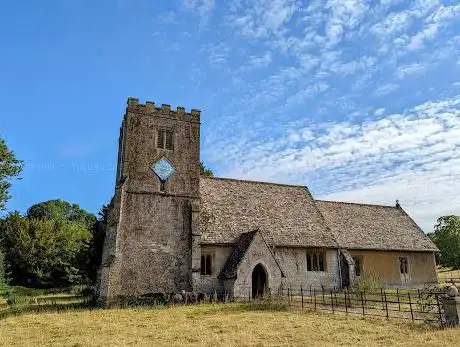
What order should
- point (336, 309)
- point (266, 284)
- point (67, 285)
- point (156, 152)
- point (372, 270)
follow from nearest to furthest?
point (336, 309)
point (266, 284)
point (156, 152)
point (372, 270)
point (67, 285)

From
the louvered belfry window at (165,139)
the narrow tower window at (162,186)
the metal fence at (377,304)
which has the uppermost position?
the louvered belfry window at (165,139)

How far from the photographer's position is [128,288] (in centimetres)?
2514

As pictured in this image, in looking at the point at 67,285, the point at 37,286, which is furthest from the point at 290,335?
the point at 37,286

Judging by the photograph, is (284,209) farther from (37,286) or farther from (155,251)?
(37,286)

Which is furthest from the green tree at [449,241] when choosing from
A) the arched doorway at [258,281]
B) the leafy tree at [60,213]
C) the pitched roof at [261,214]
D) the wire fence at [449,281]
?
the leafy tree at [60,213]

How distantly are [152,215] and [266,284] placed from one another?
9.28 meters

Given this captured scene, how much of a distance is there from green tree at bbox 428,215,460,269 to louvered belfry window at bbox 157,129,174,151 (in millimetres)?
60524

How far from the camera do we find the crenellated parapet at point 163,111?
29078 millimetres

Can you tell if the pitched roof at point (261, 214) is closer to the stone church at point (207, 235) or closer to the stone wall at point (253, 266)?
the stone church at point (207, 235)

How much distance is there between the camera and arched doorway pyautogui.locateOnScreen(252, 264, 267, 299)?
91.8 feet

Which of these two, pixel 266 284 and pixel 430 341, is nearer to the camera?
pixel 430 341

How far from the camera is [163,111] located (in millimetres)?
29938

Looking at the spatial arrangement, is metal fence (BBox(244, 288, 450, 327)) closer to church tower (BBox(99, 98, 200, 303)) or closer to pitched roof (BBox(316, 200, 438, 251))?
pitched roof (BBox(316, 200, 438, 251))

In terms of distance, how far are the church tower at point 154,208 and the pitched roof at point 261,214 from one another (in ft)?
6.95
